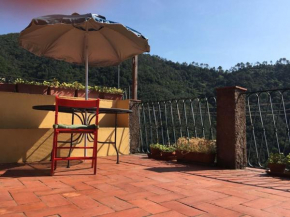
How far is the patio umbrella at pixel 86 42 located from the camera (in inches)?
129

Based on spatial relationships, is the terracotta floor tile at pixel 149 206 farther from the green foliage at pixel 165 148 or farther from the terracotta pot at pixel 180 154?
the green foliage at pixel 165 148

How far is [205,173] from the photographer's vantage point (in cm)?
280

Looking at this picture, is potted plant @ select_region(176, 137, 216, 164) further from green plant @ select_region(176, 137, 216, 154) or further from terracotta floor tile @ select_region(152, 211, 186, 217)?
terracotta floor tile @ select_region(152, 211, 186, 217)

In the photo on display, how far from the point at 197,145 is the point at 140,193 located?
1.72 m

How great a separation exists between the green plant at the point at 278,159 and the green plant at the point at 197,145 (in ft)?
2.27

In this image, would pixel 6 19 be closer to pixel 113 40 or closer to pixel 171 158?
pixel 113 40

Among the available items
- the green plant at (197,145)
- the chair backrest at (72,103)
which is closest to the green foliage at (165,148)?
the green plant at (197,145)

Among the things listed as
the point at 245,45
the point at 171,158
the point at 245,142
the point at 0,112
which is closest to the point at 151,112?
the point at 171,158

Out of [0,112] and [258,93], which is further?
[0,112]

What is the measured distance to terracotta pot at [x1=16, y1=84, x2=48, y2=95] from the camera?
3.91 m

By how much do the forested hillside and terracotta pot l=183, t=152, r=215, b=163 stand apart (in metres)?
5.17

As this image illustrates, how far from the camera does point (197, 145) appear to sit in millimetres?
3459

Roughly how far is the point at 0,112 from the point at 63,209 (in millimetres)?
2569

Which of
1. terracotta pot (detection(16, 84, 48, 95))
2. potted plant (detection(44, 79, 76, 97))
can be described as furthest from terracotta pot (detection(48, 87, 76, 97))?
terracotta pot (detection(16, 84, 48, 95))
